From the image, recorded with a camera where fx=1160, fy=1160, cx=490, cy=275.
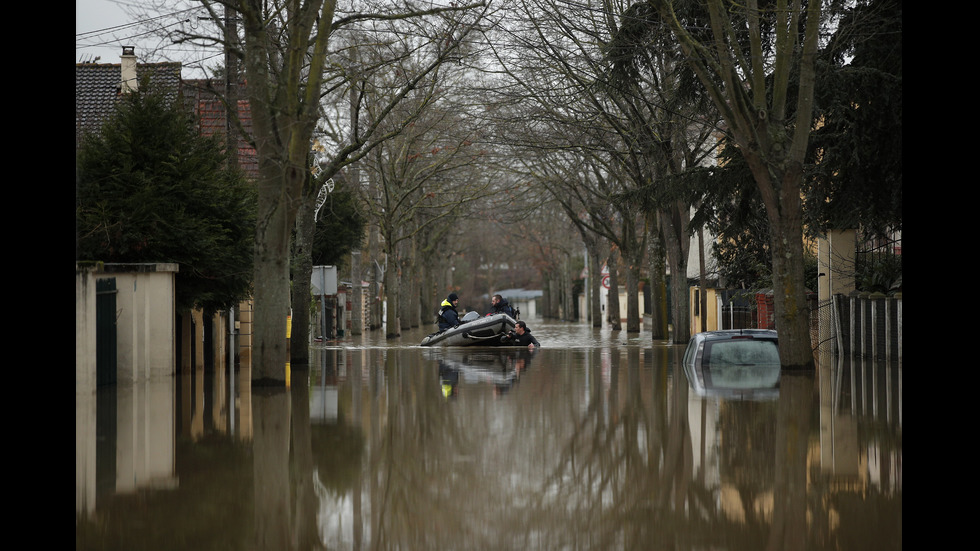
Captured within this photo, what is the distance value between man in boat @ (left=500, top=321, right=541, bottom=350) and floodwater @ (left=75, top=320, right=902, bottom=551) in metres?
12.9

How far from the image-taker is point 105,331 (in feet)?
56.7

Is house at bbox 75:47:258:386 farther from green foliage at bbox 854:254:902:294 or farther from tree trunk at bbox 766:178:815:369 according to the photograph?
green foliage at bbox 854:254:902:294

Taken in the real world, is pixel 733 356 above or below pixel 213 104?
below

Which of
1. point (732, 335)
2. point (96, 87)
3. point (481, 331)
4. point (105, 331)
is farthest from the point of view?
point (96, 87)

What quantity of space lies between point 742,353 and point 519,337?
11.8 metres

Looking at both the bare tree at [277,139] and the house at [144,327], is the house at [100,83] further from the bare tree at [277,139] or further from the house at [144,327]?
the bare tree at [277,139]

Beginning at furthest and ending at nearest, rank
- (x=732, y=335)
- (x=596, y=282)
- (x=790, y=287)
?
(x=596, y=282)
(x=732, y=335)
(x=790, y=287)

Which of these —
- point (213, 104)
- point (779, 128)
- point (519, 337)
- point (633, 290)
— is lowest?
point (519, 337)

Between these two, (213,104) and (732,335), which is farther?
(213,104)

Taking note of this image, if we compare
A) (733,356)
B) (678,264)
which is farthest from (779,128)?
(678,264)

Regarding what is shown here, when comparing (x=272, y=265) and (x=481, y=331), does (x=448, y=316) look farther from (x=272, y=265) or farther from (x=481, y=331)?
(x=272, y=265)

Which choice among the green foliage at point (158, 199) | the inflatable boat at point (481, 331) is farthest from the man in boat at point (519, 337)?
the green foliage at point (158, 199)

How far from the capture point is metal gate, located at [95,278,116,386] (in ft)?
55.8

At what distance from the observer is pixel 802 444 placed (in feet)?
34.6
